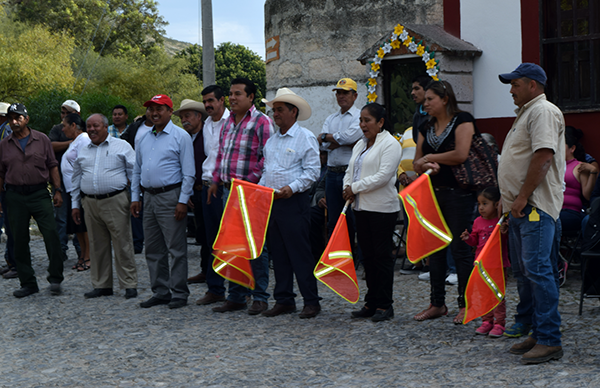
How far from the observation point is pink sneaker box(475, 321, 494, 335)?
553cm

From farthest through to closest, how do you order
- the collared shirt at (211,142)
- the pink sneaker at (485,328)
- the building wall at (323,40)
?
1. the building wall at (323,40)
2. the collared shirt at (211,142)
3. the pink sneaker at (485,328)

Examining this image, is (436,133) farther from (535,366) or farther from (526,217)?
(535,366)

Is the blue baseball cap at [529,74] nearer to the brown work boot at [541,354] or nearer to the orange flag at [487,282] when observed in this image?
the orange flag at [487,282]

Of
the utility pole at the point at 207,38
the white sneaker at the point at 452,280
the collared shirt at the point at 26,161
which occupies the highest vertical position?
the utility pole at the point at 207,38

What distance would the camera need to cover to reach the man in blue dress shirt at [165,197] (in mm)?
7148

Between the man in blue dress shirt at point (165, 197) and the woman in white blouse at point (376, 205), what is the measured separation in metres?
1.82

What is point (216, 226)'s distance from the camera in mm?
7277

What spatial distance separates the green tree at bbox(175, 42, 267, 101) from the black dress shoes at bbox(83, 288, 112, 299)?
160ft

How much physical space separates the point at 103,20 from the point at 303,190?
48838mm

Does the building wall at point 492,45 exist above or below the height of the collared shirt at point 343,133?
above

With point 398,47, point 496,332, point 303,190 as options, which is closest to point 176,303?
point 303,190

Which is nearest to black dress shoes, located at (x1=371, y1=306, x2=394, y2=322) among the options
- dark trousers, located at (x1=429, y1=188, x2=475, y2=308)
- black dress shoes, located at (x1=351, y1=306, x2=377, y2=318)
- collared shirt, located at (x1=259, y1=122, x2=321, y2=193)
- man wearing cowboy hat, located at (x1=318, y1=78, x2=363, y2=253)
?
black dress shoes, located at (x1=351, y1=306, x2=377, y2=318)

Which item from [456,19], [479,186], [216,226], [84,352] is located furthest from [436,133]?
[456,19]

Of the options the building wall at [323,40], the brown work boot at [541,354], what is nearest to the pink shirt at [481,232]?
the brown work boot at [541,354]
